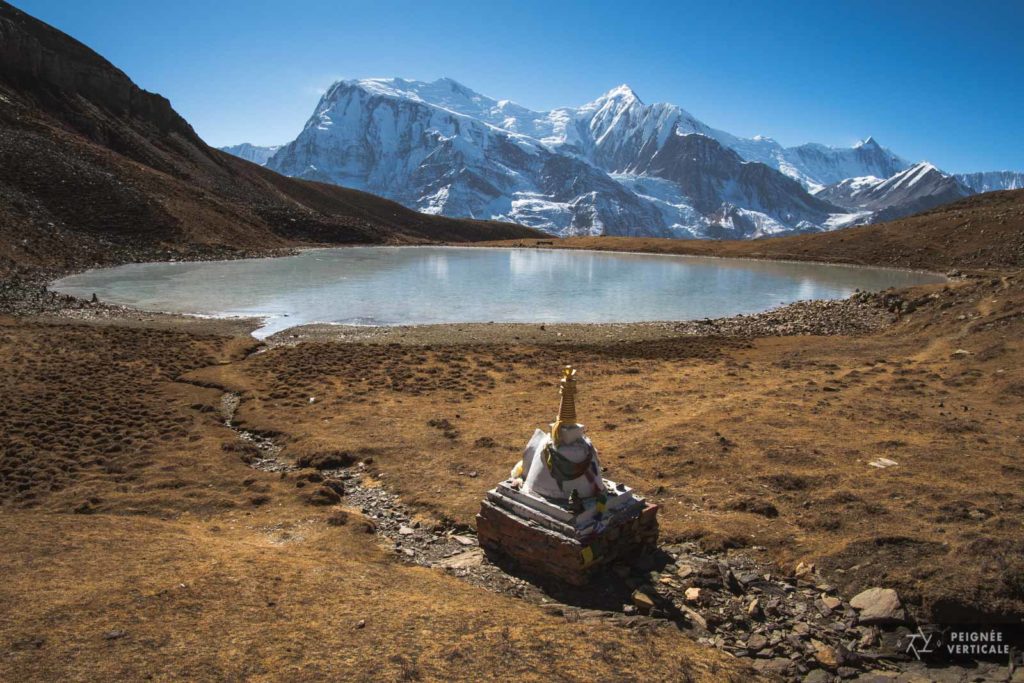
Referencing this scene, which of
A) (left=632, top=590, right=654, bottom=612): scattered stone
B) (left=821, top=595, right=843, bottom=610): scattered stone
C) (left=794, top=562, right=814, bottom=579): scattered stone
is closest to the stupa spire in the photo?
→ (left=632, top=590, right=654, bottom=612): scattered stone

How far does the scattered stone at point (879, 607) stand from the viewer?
28.7ft

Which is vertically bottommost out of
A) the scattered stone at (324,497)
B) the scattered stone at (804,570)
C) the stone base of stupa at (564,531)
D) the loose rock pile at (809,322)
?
the scattered stone at (324,497)

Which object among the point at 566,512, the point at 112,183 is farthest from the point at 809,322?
Result: the point at 112,183

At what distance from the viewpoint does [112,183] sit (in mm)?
82375

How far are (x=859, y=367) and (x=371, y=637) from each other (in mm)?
24615

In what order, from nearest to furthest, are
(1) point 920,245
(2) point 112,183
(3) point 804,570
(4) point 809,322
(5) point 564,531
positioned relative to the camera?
(5) point 564,531 → (3) point 804,570 → (4) point 809,322 → (2) point 112,183 → (1) point 920,245

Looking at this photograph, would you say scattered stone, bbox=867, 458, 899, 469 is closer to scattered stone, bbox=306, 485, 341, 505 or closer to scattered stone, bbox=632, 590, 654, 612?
scattered stone, bbox=632, 590, 654, 612

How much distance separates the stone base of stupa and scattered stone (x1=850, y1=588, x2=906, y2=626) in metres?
3.28

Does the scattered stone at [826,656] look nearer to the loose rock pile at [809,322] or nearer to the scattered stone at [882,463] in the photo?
the scattered stone at [882,463]

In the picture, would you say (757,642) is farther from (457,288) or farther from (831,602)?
(457,288)

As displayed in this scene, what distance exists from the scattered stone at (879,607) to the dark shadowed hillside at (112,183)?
59266 mm

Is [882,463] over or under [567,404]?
under

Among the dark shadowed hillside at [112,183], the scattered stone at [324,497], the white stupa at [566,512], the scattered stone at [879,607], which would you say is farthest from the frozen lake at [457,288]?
the scattered stone at [879,607]

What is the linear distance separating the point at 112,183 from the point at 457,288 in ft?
179
